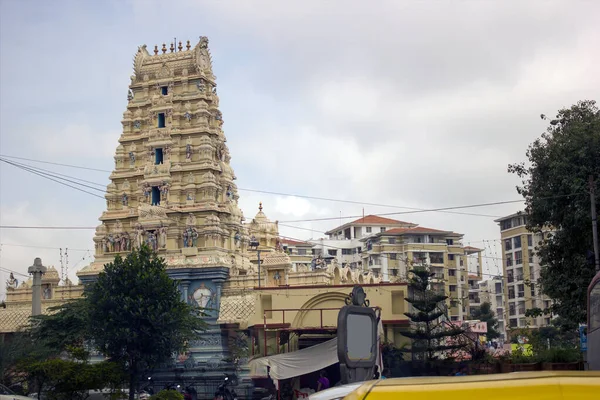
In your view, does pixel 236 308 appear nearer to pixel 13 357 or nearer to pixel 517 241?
pixel 13 357

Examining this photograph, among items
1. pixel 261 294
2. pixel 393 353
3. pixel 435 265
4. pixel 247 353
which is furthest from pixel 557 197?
pixel 435 265

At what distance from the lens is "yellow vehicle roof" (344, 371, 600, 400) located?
16.4 feet

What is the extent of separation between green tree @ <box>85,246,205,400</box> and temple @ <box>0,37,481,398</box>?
5.03m

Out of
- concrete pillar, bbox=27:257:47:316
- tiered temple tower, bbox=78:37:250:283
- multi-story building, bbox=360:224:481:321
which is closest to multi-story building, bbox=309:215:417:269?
multi-story building, bbox=360:224:481:321

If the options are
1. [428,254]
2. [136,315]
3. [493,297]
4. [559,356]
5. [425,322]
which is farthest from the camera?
[493,297]

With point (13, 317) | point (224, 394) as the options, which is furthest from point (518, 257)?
point (13, 317)

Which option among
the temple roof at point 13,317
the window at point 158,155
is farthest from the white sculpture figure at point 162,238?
the temple roof at point 13,317

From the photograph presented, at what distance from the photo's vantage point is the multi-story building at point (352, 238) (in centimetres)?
9531

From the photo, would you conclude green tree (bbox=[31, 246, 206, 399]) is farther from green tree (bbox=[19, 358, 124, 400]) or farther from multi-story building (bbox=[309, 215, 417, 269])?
multi-story building (bbox=[309, 215, 417, 269])

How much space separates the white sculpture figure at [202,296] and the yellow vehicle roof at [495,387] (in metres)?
37.8

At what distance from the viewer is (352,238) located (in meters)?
101

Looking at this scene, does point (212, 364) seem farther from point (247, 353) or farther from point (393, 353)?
point (393, 353)

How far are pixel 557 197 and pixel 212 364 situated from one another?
20.5m

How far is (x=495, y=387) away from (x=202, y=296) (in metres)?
38.5
